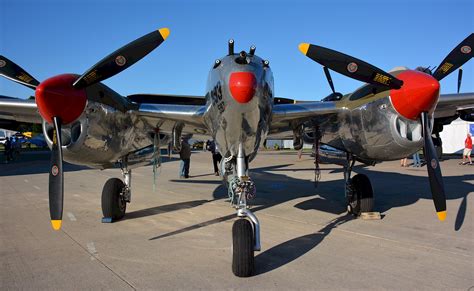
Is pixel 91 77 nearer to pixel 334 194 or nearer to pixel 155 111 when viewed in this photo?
pixel 155 111

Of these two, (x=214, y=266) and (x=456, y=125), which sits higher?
(x=456, y=125)

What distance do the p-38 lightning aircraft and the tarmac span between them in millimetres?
574

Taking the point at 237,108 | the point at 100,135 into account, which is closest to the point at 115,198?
the point at 100,135

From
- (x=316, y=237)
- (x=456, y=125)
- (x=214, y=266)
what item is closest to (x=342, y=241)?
(x=316, y=237)

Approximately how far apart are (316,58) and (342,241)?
9.89 ft

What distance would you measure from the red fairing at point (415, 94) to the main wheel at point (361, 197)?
8.07 feet

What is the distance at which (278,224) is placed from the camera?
22.7ft

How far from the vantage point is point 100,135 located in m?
5.90

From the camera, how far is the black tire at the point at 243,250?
4055 millimetres

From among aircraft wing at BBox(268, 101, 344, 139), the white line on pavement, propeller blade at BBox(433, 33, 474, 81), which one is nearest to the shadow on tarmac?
aircraft wing at BBox(268, 101, 344, 139)

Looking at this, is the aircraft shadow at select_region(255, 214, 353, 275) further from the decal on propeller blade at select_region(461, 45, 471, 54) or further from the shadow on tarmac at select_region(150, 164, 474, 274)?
the decal on propeller blade at select_region(461, 45, 471, 54)

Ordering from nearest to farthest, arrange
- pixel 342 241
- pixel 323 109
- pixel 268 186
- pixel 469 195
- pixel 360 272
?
1. pixel 360 272
2. pixel 342 241
3. pixel 323 109
4. pixel 469 195
5. pixel 268 186

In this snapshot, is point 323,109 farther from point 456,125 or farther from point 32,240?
point 456,125

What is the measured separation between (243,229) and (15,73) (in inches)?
191
